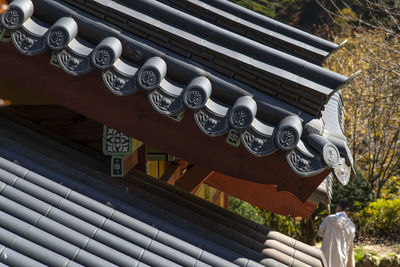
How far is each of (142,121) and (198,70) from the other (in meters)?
0.55

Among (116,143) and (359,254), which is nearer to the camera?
(116,143)

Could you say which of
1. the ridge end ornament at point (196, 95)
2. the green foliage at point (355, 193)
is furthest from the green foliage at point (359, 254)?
the ridge end ornament at point (196, 95)

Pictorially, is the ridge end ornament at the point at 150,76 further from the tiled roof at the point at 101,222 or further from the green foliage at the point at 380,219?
the green foliage at the point at 380,219

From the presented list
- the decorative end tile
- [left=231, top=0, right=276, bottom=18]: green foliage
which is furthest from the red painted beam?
[left=231, top=0, right=276, bottom=18]: green foliage

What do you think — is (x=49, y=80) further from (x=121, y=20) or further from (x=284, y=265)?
(x=284, y=265)

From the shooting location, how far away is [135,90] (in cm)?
354

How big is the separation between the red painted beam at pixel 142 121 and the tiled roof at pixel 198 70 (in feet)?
0.75

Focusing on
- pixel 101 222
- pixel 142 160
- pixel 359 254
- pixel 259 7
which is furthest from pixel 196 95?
pixel 259 7

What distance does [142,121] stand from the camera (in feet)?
12.7

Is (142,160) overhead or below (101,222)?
overhead

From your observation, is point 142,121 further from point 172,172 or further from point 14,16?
point 172,172

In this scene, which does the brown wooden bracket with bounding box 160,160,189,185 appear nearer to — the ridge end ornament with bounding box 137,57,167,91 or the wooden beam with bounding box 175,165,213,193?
the wooden beam with bounding box 175,165,213,193

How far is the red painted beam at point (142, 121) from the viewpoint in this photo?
12.2 ft

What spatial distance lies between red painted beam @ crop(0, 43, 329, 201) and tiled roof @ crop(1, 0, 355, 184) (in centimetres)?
23
